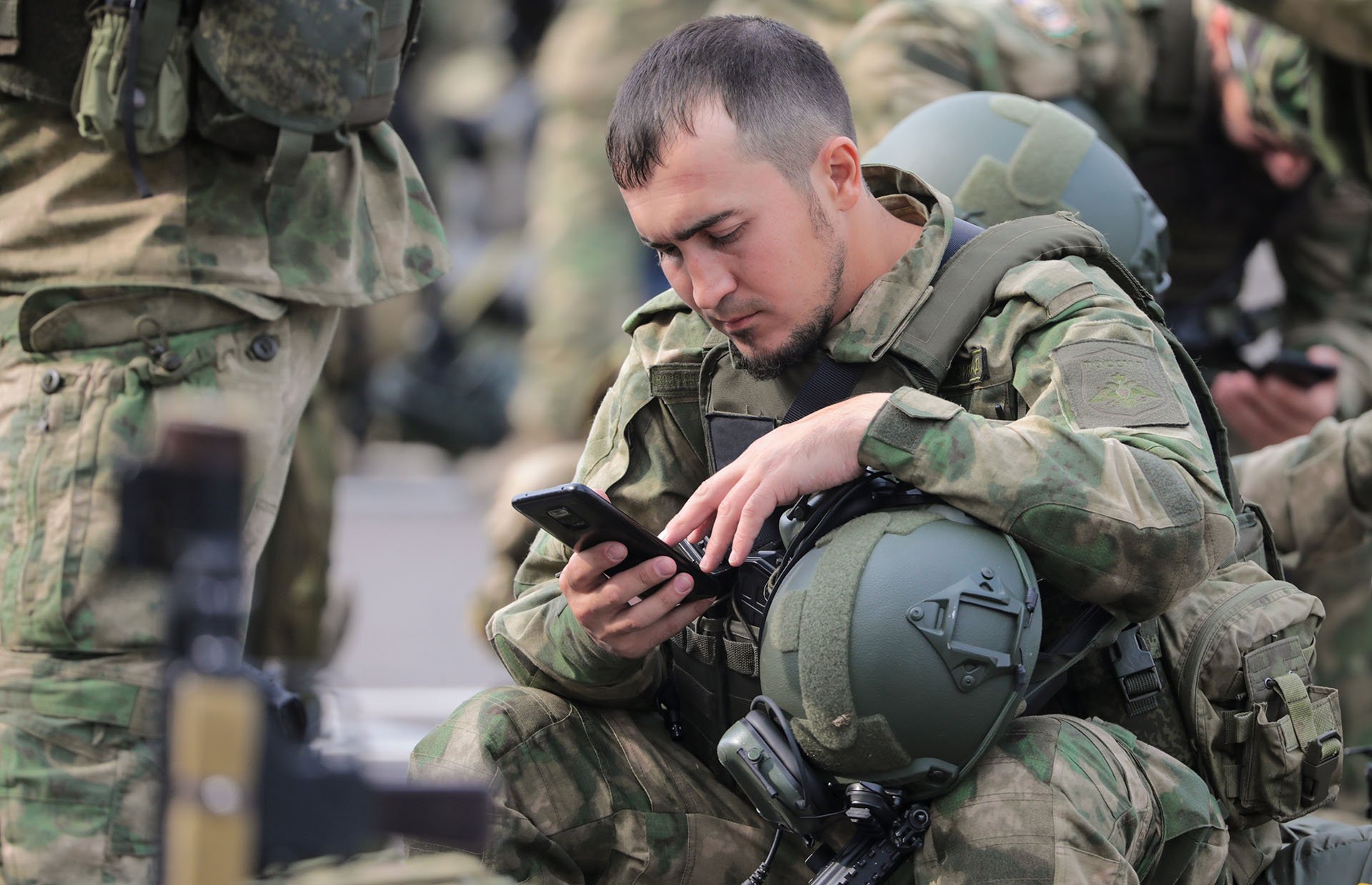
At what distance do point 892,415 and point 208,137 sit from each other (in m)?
1.64

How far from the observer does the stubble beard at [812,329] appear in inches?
107

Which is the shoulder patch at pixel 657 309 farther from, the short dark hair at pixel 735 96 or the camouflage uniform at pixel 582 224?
the camouflage uniform at pixel 582 224

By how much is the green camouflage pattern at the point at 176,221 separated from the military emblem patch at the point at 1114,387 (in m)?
1.59

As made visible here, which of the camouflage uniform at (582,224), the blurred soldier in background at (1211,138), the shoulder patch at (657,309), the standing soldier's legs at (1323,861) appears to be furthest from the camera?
the camouflage uniform at (582,224)

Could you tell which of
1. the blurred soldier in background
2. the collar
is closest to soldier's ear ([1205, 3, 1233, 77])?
the blurred soldier in background

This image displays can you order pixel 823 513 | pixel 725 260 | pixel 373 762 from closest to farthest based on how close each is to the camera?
1. pixel 373 762
2. pixel 823 513
3. pixel 725 260

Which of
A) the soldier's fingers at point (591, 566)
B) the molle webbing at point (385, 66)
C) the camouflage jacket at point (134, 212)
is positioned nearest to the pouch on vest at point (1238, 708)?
the soldier's fingers at point (591, 566)

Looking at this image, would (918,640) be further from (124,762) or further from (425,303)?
(425,303)

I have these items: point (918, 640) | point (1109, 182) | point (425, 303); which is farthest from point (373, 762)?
point (425, 303)

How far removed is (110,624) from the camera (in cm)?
323

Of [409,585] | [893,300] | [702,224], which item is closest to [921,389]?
[893,300]

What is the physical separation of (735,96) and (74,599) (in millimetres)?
1435

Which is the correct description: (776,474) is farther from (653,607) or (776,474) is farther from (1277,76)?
(1277,76)

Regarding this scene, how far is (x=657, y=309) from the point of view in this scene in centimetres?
301
